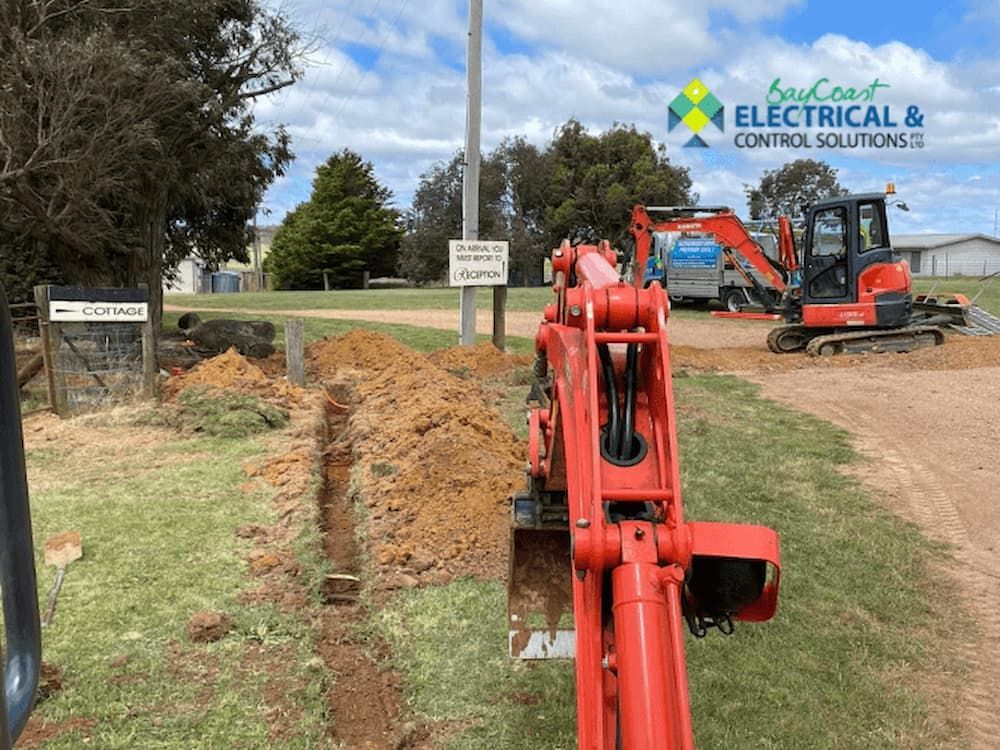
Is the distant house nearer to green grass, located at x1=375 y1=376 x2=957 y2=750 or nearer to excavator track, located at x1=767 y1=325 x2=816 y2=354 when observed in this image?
excavator track, located at x1=767 y1=325 x2=816 y2=354

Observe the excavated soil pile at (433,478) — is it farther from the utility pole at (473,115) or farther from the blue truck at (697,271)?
the blue truck at (697,271)

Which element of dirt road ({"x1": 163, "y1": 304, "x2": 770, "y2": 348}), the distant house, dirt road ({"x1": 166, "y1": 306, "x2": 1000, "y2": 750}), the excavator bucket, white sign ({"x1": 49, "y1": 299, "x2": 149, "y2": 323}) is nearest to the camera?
the excavator bucket

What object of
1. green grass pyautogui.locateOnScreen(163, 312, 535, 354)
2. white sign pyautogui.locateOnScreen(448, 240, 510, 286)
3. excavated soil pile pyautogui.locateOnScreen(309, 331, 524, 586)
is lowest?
excavated soil pile pyautogui.locateOnScreen(309, 331, 524, 586)

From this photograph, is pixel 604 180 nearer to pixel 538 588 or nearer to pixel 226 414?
pixel 226 414

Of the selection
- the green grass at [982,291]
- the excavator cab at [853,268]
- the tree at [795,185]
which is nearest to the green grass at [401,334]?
the excavator cab at [853,268]

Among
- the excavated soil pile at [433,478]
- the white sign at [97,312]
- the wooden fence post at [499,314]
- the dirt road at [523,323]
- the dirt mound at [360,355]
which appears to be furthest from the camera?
the dirt road at [523,323]

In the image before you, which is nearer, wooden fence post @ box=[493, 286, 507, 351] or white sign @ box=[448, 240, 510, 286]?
white sign @ box=[448, 240, 510, 286]

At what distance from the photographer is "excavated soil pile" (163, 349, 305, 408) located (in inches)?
398

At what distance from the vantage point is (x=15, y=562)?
1163 mm

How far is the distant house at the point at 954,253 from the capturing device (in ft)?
219

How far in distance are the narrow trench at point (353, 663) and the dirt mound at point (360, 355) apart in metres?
6.06

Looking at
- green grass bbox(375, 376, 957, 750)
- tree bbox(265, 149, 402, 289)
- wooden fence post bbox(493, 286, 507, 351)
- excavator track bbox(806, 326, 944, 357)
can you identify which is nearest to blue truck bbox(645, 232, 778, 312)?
excavator track bbox(806, 326, 944, 357)

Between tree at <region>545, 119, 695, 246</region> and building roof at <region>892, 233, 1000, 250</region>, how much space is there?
3010 centimetres

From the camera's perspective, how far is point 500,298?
45.7ft
